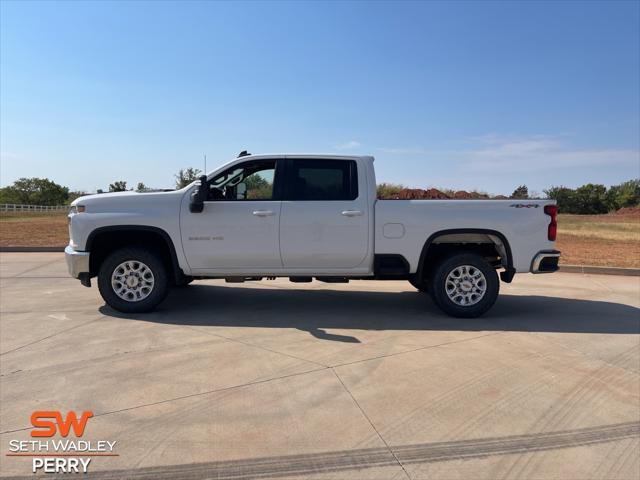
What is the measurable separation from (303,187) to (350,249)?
3.29ft

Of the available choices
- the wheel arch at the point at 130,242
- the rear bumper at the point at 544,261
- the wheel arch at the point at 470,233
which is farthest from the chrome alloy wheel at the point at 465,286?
the wheel arch at the point at 130,242

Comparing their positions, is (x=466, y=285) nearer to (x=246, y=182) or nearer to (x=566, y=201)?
(x=246, y=182)

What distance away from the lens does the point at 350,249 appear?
5.87 m

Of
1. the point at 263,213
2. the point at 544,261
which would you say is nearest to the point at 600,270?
the point at 544,261

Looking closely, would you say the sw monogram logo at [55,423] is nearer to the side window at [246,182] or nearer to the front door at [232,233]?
the front door at [232,233]

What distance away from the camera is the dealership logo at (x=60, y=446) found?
2.69 metres

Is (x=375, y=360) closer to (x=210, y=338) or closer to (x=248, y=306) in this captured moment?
(x=210, y=338)

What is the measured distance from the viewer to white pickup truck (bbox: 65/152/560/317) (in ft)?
19.1

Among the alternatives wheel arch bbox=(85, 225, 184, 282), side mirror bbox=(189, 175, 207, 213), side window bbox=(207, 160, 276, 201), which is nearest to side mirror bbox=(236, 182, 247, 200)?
side window bbox=(207, 160, 276, 201)

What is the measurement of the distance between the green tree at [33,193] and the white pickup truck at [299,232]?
12148 centimetres

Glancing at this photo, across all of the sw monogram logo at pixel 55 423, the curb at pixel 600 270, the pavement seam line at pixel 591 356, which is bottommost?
the pavement seam line at pixel 591 356

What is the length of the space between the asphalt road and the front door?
2.35 feet

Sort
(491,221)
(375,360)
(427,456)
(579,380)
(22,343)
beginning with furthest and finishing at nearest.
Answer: (491,221)
(22,343)
(375,360)
(579,380)
(427,456)

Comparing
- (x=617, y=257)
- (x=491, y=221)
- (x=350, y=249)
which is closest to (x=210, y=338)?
(x=350, y=249)
